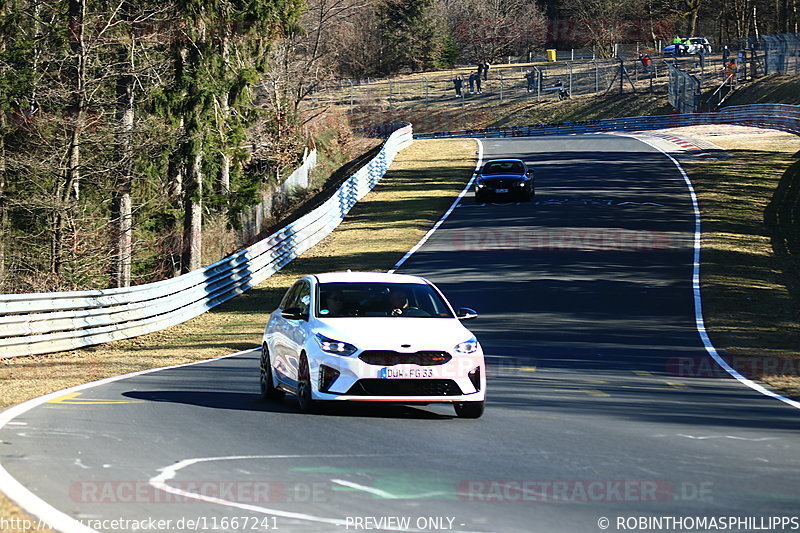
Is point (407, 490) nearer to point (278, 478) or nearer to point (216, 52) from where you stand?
point (278, 478)

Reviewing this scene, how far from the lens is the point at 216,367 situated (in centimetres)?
1784

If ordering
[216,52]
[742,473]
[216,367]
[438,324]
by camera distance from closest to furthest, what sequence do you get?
[742,473], [438,324], [216,367], [216,52]

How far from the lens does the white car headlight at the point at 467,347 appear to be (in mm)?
11758

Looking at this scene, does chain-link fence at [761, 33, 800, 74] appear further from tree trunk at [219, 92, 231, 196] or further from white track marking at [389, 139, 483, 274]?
tree trunk at [219, 92, 231, 196]

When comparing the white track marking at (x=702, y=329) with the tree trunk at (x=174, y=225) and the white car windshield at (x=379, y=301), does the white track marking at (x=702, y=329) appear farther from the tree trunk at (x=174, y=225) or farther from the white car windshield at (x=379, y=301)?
the tree trunk at (x=174, y=225)

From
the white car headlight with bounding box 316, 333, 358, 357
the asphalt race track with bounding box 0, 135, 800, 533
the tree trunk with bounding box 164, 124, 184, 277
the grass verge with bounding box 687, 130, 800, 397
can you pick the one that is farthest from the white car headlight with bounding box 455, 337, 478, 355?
the tree trunk with bounding box 164, 124, 184, 277

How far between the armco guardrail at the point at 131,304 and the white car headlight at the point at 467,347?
33.3ft

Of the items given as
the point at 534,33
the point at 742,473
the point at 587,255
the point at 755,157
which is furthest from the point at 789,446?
the point at 534,33

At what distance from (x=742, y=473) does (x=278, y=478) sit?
3667 mm

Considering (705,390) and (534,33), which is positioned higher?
(534,33)

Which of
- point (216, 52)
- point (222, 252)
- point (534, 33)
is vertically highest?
point (534, 33)

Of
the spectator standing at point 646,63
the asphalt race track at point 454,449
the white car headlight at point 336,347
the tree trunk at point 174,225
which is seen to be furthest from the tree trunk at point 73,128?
the spectator standing at point 646,63

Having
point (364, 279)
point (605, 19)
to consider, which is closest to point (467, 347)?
point (364, 279)

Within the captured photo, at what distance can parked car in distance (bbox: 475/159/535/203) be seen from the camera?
4353 cm
